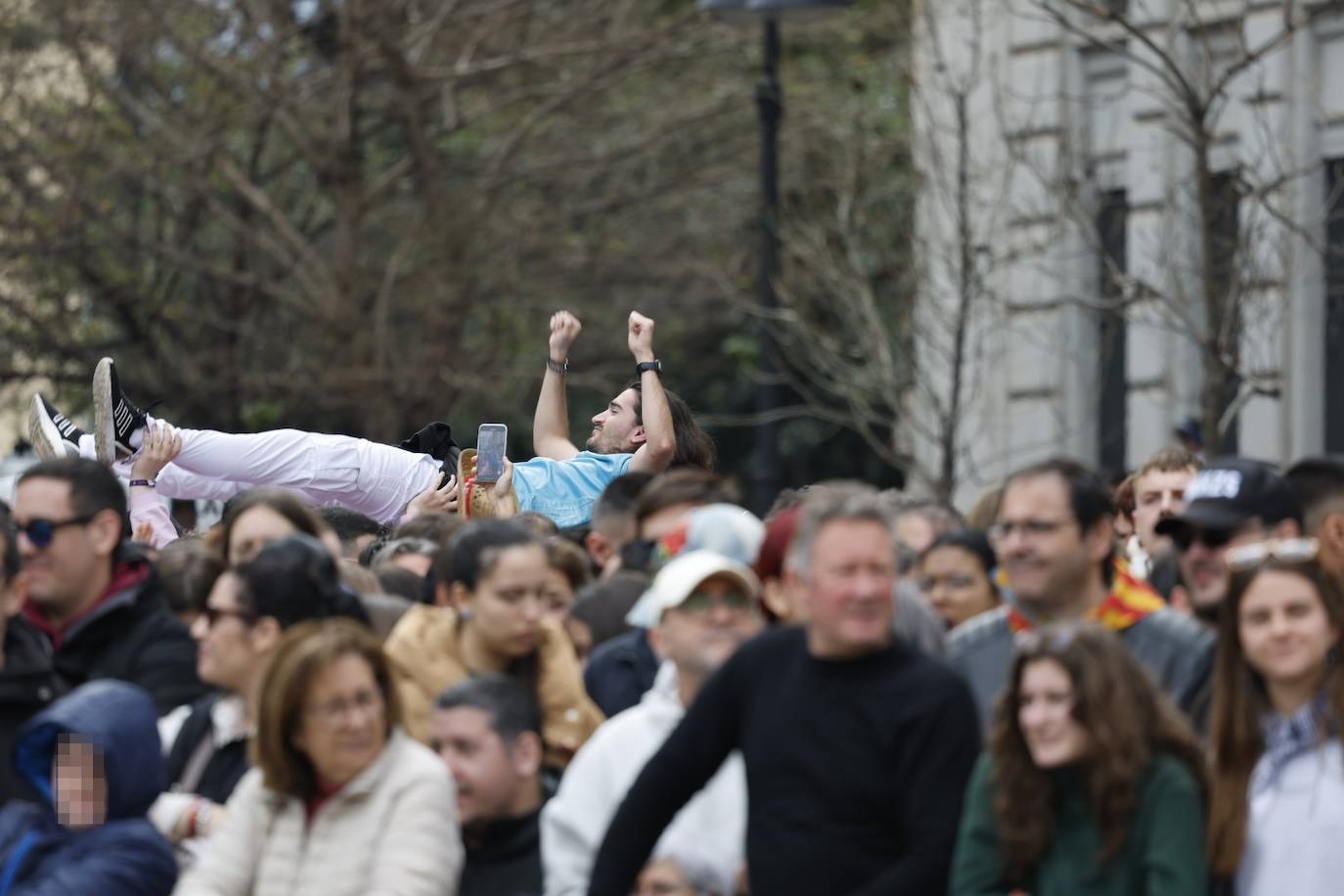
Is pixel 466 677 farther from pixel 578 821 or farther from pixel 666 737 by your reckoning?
pixel 666 737

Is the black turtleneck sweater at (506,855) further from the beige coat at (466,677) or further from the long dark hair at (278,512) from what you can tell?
the long dark hair at (278,512)

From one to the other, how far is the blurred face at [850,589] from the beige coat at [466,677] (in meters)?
1.14

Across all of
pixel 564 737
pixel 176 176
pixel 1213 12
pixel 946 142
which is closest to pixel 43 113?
pixel 176 176

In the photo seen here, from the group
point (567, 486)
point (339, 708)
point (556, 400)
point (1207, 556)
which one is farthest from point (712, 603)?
point (556, 400)

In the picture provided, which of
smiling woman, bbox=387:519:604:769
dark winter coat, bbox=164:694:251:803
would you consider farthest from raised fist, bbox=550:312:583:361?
dark winter coat, bbox=164:694:251:803

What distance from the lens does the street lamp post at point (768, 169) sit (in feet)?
49.5

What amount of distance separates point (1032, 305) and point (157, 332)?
716 cm

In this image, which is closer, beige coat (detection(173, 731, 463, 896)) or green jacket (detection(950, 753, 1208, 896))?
green jacket (detection(950, 753, 1208, 896))

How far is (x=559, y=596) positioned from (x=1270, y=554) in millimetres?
2621

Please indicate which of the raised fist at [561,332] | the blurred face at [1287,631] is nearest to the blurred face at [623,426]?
the raised fist at [561,332]

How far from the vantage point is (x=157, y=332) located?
826 inches

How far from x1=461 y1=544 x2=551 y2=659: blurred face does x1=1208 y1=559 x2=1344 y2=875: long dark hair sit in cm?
193

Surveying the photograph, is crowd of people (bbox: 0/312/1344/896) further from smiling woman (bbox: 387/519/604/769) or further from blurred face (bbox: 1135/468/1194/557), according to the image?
blurred face (bbox: 1135/468/1194/557)

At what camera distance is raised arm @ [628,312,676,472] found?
33.8 feet
